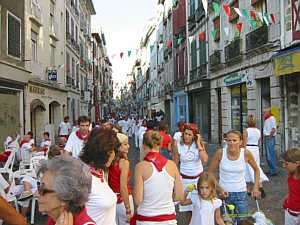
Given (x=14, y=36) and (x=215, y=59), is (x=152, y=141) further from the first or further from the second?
(x=215, y=59)

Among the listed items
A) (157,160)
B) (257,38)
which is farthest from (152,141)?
(257,38)

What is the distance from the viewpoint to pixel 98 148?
2.57 metres

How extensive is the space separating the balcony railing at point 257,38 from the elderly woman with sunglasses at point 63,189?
1025 centimetres

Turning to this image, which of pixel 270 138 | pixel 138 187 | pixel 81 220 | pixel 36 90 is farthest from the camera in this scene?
pixel 36 90

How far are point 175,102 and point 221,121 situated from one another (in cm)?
1126

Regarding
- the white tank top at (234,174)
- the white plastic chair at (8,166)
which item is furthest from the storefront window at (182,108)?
the white tank top at (234,174)

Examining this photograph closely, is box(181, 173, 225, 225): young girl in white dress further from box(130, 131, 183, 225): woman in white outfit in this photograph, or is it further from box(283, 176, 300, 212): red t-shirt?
box(283, 176, 300, 212): red t-shirt

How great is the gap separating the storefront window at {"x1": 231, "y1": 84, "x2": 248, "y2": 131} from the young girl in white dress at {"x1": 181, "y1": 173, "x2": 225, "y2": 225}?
1007 cm

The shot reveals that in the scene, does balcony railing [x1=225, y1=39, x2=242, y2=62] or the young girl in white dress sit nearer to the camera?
the young girl in white dress

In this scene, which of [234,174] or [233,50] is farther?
[233,50]

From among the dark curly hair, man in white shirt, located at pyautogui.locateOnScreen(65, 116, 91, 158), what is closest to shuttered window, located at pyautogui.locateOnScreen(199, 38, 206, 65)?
man in white shirt, located at pyautogui.locateOnScreen(65, 116, 91, 158)

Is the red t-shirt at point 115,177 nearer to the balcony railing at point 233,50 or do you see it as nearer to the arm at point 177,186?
the arm at point 177,186

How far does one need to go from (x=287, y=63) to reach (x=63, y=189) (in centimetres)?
878

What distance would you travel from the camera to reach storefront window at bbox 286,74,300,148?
30.6 feet
